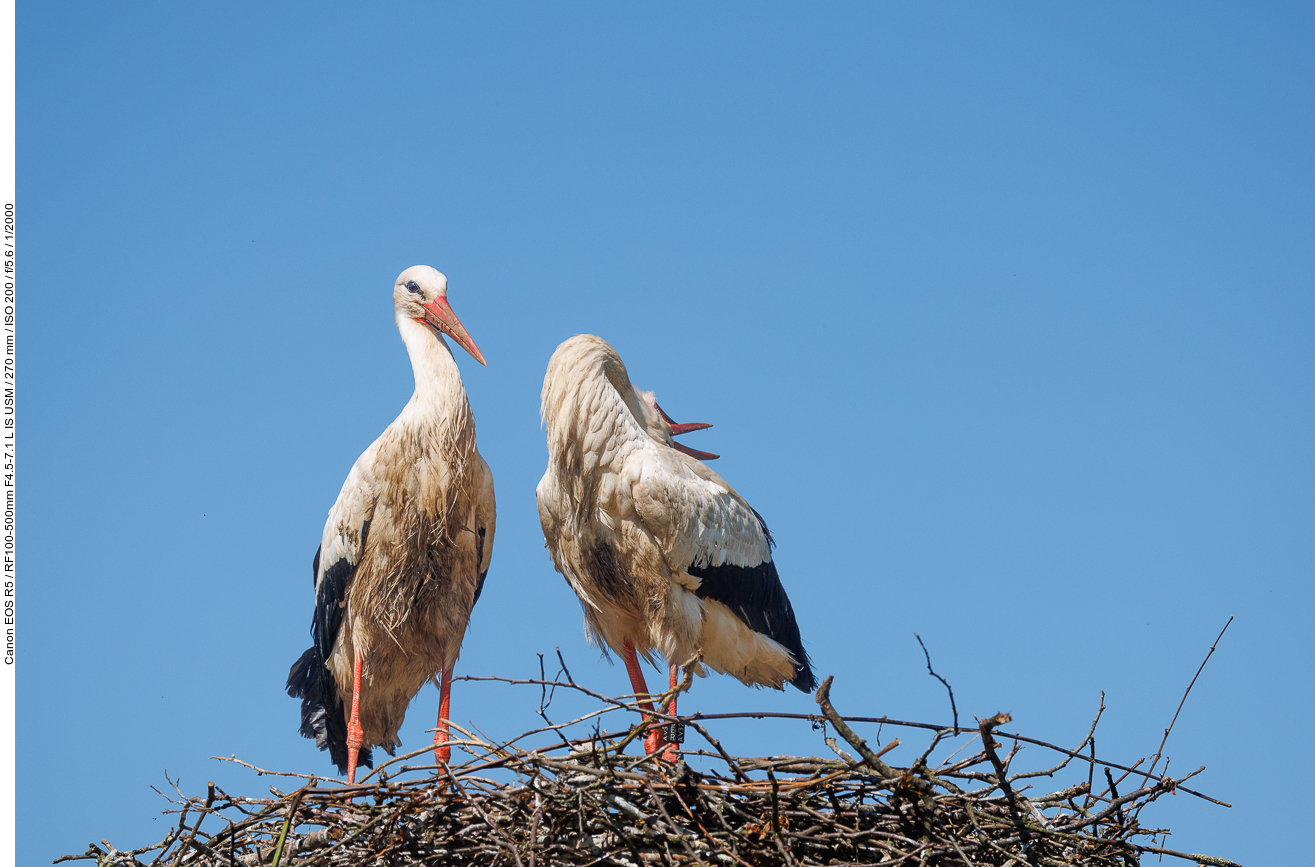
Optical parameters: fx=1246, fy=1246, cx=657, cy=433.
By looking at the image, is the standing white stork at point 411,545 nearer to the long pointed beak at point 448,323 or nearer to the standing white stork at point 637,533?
the long pointed beak at point 448,323

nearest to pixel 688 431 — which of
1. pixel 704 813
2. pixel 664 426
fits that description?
pixel 664 426

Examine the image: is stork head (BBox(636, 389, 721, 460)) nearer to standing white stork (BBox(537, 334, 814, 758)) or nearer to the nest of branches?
standing white stork (BBox(537, 334, 814, 758))

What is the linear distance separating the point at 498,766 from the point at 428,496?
1.75 metres

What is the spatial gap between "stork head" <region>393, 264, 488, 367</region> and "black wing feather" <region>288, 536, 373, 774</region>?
2.64ft

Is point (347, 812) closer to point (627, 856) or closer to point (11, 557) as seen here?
point (627, 856)

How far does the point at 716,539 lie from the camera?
15.3 feet

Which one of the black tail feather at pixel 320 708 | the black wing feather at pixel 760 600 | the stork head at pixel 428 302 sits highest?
the stork head at pixel 428 302

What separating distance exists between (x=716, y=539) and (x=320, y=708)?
1.79 metres

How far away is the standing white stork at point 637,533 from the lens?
451 centimetres

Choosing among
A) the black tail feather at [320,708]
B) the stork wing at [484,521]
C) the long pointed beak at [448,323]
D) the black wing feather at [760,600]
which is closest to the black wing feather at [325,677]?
the black tail feather at [320,708]

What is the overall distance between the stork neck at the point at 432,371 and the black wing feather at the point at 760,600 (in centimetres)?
109

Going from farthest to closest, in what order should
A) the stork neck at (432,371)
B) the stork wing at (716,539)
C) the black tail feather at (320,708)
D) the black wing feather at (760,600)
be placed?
the black tail feather at (320,708) → the black wing feather at (760,600) → the stork neck at (432,371) → the stork wing at (716,539)

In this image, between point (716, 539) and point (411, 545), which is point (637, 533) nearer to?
point (716, 539)

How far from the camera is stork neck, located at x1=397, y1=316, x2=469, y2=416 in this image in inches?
182
